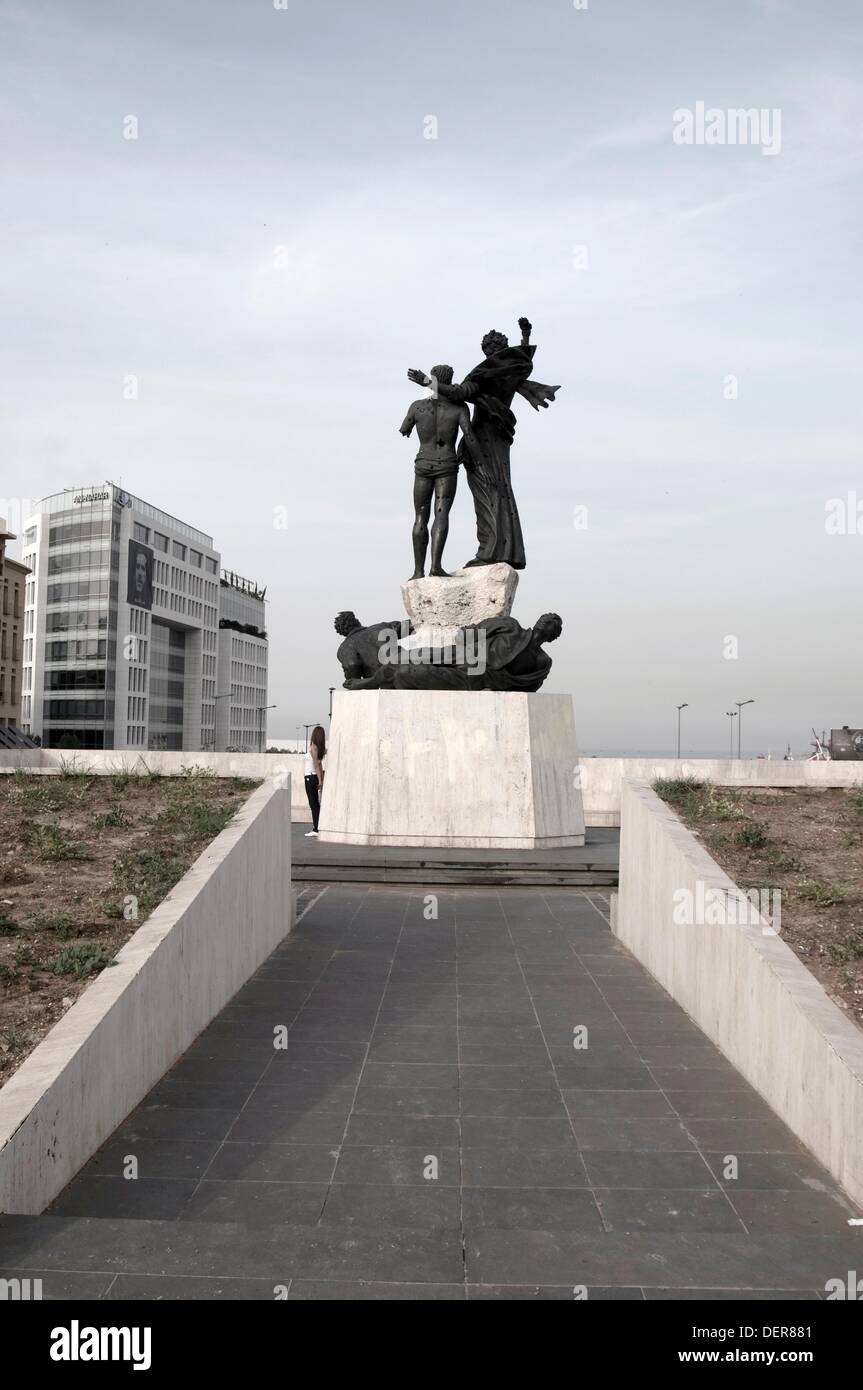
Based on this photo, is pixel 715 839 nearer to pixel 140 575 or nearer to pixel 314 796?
pixel 314 796

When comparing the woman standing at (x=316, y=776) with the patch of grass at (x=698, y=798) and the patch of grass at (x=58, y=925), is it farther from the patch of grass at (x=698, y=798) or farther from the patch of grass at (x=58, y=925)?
the patch of grass at (x=58, y=925)

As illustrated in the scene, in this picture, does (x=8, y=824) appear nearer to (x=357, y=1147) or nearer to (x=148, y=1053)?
(x=148, y=1053)

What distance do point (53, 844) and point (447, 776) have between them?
6.31 meters

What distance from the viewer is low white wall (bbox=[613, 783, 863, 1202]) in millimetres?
4359

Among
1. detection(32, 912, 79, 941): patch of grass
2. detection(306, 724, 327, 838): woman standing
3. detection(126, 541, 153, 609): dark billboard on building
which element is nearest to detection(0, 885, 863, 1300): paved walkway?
detection(32, 912, 79, 941): patch of grass

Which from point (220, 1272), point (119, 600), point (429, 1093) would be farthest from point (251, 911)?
point (119, 600)

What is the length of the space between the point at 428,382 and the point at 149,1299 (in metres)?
12.4

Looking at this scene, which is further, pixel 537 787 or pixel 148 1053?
pixel 537 787

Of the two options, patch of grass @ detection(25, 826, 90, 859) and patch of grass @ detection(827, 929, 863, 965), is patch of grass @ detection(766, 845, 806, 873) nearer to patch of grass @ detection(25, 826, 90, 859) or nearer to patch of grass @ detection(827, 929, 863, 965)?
patch of grass @ detection(827, 929, 863, 965)

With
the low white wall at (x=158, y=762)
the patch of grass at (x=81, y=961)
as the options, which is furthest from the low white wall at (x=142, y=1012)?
the low white wall at (x=158, y=762)

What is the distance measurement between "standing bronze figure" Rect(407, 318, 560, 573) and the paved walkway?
8542 millimetres

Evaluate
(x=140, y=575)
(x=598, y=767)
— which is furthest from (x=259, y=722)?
(x=598, y=767)

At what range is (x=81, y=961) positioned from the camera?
17.0 ft
